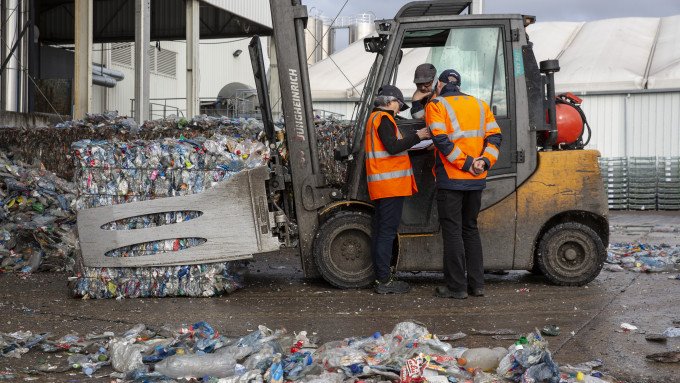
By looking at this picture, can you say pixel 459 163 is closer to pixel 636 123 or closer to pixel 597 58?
pixel 636 123

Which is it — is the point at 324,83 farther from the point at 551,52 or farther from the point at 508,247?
the point at 508,247

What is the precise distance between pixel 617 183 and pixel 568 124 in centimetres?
1580

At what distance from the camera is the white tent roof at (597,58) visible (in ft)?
86.0

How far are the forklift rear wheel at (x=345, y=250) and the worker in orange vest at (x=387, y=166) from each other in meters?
0.25

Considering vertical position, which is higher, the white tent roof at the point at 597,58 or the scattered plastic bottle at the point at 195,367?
the white tent roof at the point at 597,58

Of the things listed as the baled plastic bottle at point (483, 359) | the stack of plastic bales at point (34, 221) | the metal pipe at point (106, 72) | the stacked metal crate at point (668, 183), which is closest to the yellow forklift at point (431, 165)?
the baled plastic bottle at point (483, 359)

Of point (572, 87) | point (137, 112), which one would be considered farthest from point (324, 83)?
point (137, 112)

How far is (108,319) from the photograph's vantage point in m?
6.96

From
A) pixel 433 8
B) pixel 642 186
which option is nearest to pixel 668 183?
pixel 642 186

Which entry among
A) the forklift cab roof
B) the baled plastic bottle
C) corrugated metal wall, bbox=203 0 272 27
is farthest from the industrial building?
the baled plastic bottle

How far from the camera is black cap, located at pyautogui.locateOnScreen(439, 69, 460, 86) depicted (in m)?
7.62

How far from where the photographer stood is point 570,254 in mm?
8430

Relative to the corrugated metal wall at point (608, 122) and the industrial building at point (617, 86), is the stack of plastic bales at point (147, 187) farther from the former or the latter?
the corrugated metal wall at point (608, 122)

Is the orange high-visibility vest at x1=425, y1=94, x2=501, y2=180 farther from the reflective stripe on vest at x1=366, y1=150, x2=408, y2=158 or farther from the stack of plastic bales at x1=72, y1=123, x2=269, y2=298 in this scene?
the stack of plastic bales at x1=72, y1=123, x2=269, y2=298
